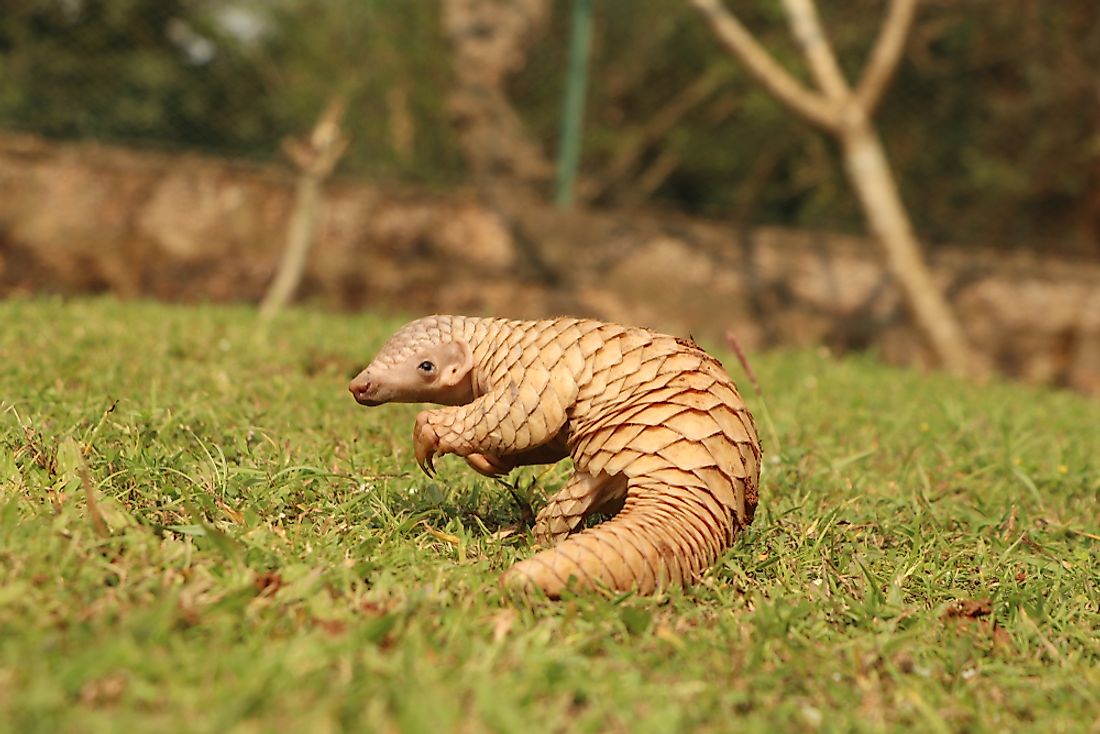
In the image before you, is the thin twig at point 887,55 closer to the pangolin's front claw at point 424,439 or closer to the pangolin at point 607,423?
the pangolin at point 607,423

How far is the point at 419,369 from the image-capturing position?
238 centimetres

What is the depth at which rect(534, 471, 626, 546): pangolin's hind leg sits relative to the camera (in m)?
2.28

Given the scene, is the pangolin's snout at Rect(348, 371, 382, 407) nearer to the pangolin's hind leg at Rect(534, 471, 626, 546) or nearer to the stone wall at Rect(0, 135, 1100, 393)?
the pangolin's hind leg at Rect(534, 471, 626, 546)

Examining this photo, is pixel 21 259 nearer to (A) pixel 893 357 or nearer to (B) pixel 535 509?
(B) pixel 535 509

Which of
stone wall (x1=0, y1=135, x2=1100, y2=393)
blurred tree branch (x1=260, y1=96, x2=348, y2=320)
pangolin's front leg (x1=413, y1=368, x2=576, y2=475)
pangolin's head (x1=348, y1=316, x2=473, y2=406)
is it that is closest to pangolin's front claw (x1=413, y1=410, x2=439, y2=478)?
pangolin's front leg (x1=413, y1=368, x2=576, y2=475)

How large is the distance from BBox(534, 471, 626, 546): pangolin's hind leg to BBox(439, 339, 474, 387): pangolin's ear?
353 mm

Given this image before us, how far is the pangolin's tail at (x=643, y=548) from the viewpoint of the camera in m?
1.99

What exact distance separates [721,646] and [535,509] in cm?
85

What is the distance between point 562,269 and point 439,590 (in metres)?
4.81

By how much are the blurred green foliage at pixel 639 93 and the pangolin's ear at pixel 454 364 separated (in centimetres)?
480

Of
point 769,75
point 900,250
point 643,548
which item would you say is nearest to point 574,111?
point 769,75

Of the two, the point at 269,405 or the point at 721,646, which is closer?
the point at 721,646

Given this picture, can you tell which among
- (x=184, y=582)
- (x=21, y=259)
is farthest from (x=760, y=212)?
(x=184, y=582)

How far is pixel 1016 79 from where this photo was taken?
8.31 meters
